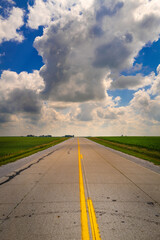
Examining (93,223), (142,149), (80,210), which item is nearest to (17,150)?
(80,210)

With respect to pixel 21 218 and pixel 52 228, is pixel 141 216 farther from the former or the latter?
pixel 21 218

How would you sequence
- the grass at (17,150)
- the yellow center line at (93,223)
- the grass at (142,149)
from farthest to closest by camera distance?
the grass at (142,149), the grass at (17,150), the yellow center line at (93,223)

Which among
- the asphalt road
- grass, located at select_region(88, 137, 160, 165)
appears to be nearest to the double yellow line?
the asphalt road

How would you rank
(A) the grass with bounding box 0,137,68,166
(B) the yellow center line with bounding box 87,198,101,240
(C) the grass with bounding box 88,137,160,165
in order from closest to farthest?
(B) the yellow center line with bounding box 87,198,101,240 < (A) the grass with bounding box 0,137,68,166 < (C) the grass with bounding box 88,137,160,165

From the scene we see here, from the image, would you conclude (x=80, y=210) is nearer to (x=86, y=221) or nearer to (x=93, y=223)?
(x=86, y=221)

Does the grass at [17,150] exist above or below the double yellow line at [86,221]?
below

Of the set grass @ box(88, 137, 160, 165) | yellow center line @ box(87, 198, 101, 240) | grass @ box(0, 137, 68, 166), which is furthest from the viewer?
grass @ box(88, 137, 160, 165)

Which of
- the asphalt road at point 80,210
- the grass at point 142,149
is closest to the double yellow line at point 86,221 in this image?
the asphalt road at point 80,210

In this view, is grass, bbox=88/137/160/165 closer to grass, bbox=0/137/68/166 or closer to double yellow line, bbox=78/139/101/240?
double yellow line, bbox=78/139/101/240

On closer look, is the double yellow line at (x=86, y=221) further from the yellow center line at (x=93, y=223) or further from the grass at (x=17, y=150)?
the grass at (x=17, y=150)

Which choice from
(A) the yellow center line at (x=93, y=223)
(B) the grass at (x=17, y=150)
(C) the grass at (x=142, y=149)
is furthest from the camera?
(C) the grass at (x=142, y=149)

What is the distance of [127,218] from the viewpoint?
3301 mm

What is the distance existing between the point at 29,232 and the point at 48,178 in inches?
148

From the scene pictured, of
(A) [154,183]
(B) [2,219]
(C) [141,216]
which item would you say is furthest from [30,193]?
(A) [154,183]
